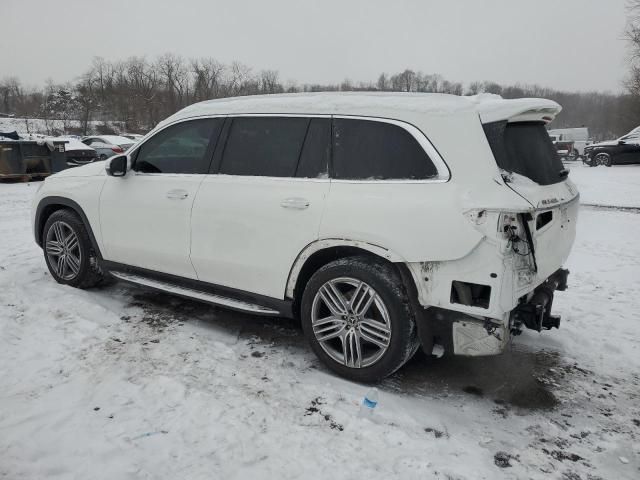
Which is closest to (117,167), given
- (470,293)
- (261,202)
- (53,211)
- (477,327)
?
(53,211)

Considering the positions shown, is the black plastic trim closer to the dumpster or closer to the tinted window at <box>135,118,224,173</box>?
the tinted window at <box>135,118,224,173</box>

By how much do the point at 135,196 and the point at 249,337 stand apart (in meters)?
1.60

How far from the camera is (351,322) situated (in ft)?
10.4

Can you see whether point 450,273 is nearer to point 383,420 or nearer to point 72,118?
point 383,420

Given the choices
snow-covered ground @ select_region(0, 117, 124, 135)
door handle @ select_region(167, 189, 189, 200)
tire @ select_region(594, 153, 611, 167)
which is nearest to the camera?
door handle @ select_region(167, 189, 189, 200)

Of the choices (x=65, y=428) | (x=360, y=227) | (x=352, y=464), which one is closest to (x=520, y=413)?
(x=352, y=464)

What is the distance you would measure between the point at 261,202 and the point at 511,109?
5.75 feet

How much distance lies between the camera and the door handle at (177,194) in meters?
3.83

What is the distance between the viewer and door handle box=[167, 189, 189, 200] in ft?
12.6

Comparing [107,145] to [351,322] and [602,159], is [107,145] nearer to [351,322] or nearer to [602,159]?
[351,322]

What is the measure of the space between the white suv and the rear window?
0.01m

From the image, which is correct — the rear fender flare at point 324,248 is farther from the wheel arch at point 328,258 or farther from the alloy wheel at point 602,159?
the alloy wheel at point 602,159

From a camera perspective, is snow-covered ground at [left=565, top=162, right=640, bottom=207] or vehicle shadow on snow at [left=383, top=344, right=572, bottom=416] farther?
snow-covered ground at [left=565, top=162, right=640, bottom=207]

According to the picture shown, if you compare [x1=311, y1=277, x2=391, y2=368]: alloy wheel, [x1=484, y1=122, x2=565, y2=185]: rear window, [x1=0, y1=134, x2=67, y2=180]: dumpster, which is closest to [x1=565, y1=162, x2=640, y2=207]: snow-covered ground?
[x1=484, y1=122, x2=565, y2=185]: rear window
